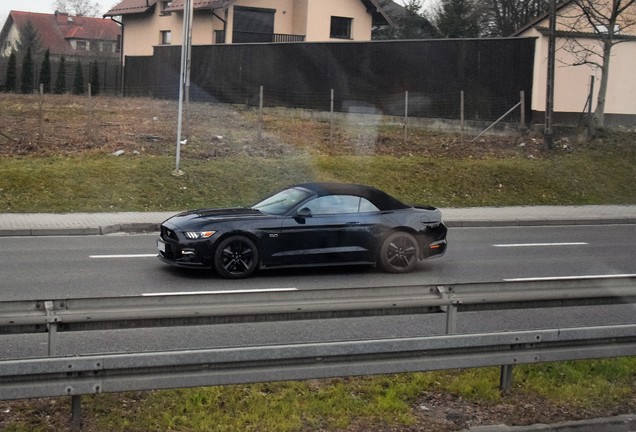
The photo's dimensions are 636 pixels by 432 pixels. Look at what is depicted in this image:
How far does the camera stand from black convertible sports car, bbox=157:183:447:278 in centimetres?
1144

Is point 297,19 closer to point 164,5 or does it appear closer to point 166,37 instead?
point 166,37

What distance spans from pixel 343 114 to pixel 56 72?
1931cm

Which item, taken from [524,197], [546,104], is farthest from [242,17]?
[524,197]

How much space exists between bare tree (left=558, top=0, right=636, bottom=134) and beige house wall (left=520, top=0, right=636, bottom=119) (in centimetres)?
12

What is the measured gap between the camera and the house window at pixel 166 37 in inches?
1796

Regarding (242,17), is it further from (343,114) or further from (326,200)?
(326,200)

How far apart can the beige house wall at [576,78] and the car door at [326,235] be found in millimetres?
16165

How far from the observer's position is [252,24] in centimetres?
4194

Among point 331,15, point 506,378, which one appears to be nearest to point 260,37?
point 331,15

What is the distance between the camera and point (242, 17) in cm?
4159

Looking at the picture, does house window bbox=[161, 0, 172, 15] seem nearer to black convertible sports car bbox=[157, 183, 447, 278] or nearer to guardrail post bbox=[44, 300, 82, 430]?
black convertible sports car bbox=[157, 183, 447, 278]

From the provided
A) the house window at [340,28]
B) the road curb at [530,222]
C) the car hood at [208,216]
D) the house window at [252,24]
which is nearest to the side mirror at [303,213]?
the car hood at [208,216]

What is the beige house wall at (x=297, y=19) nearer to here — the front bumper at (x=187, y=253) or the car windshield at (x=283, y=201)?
the car windshield at (x=283, y=201)

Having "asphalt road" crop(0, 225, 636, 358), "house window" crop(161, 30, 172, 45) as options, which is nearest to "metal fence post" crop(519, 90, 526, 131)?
"asphalt road" crop(0, 225, 636, 358)
